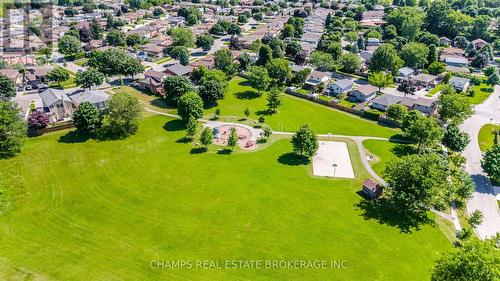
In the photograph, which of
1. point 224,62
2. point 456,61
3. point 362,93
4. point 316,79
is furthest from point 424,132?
point 456,61

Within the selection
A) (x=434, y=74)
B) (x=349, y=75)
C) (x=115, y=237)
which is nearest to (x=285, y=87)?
(x=349, y=75)

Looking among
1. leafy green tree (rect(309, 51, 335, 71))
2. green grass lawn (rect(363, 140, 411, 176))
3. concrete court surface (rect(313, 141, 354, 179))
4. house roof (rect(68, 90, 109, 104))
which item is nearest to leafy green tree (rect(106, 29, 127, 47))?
house roof (rect(68, 90, 109, 104))

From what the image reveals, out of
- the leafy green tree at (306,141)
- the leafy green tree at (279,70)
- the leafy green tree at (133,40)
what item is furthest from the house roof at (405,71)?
the leafy green tree at (133,40)

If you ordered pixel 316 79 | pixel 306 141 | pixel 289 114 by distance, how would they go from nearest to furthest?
pixel 306 141, pixel 289 114, pixel 316 79

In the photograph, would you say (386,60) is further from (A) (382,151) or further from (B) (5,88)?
(B) (5,88)

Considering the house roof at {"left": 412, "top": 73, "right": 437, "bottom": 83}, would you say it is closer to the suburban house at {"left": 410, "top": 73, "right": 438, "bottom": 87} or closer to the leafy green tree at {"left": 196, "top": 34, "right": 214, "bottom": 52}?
the suburban house at {"left": 410, "top": 73, "right": 438, "bottom": 87}
